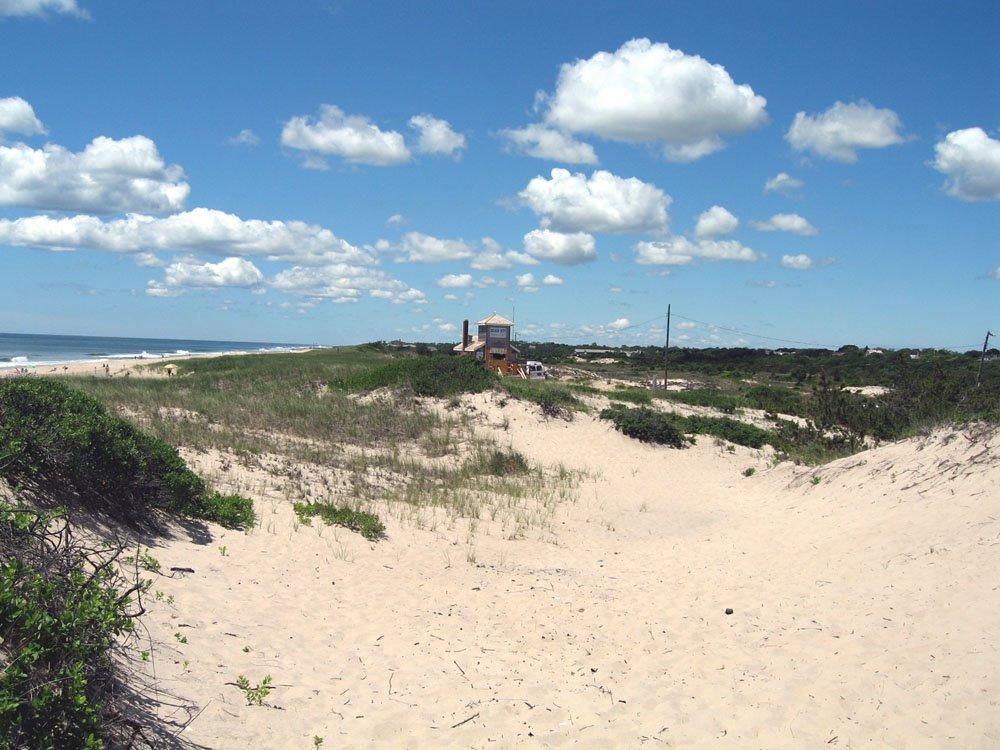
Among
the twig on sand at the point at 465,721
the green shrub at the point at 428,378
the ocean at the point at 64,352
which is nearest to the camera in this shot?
the twig on sand at the point at 465,721

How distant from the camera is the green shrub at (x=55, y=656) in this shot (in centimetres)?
335

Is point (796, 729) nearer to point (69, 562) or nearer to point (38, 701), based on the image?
point (38, 701)

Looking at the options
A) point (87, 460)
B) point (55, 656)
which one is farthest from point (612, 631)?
point (87, 460)

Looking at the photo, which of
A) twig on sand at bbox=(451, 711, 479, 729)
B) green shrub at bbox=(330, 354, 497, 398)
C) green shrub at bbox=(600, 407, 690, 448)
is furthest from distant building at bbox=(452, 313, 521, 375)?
twig on sand at bbox=(451, 711, 479, 729)

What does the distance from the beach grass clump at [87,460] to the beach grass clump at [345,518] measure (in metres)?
1.07

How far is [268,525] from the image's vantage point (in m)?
9.84

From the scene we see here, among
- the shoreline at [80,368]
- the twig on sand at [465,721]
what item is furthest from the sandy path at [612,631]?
the shoreline at [80,368]

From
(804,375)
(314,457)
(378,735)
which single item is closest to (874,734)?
(378,735)

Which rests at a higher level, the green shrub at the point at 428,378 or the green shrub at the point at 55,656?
the green shrub at the point at 428,378

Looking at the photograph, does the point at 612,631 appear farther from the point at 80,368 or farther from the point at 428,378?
A: the point at 80,368

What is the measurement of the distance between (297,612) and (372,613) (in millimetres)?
832

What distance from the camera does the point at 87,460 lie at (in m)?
7.91

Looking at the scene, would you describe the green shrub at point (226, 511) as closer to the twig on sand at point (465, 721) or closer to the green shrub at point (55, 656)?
the green shrub at point (55, 656)

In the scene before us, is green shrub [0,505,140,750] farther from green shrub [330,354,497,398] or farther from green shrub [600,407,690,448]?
green shrub [330,354,497,398]
